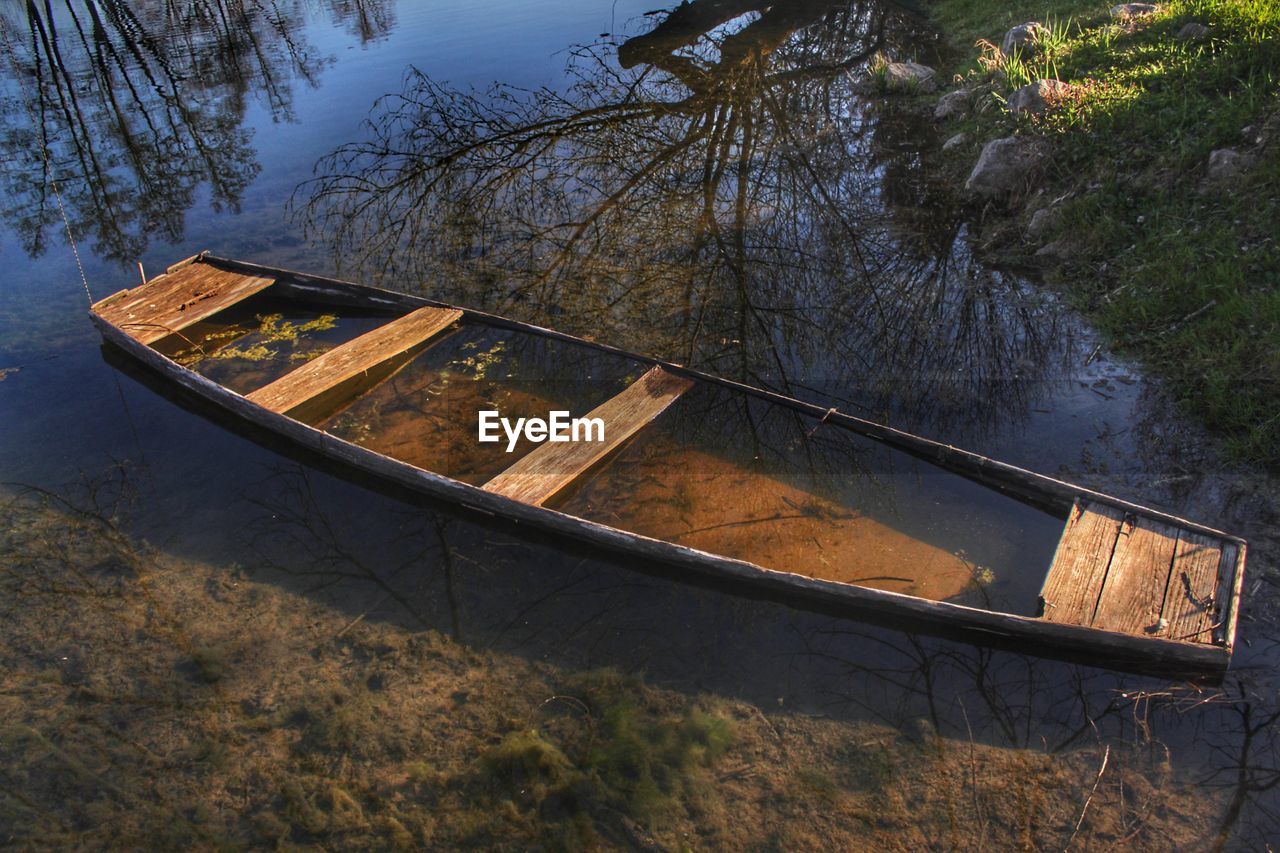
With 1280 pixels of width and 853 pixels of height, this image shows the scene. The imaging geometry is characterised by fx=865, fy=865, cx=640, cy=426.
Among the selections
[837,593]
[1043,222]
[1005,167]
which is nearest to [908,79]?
[1005,167]

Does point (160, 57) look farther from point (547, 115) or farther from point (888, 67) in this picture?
point (888, 67)

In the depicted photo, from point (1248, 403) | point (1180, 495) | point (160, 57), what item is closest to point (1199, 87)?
point (1248, 403)

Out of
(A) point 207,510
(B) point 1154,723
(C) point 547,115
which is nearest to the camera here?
(B) point 1154,723

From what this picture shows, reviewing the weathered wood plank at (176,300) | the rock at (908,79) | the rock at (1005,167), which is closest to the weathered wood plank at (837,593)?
the weathered wood plank at (176,300)

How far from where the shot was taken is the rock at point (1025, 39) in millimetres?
9227

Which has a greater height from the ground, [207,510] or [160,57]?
[160,57]

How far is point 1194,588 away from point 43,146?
13.1m

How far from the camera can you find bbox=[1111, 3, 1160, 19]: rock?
8828 millimetres

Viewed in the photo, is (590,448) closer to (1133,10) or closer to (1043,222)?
(1043,222)

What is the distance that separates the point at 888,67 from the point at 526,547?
8649 mm

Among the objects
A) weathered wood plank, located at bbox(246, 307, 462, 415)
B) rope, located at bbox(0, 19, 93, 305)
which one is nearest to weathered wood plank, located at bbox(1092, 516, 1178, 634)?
weathered wood plank, located at bbox(246, 307, 462, 415)

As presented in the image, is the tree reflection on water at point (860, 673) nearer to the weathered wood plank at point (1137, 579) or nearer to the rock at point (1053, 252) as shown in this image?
the weathered wood plank at point (1137, 579)

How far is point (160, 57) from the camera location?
1414 cm

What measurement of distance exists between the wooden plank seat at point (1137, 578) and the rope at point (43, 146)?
26.2ft
